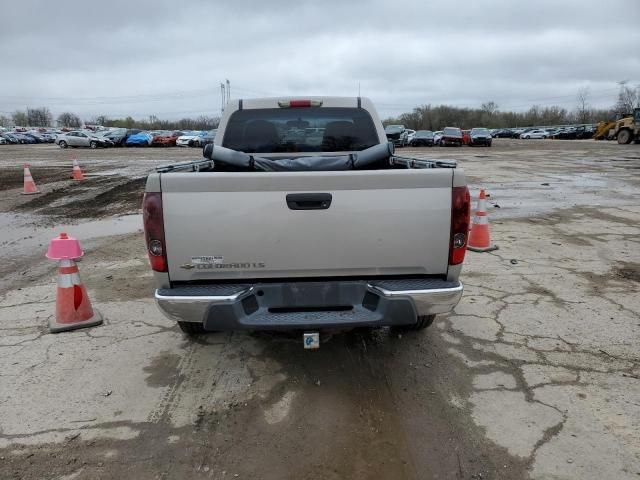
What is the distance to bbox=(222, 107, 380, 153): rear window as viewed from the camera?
498cm

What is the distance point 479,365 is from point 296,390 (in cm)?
147

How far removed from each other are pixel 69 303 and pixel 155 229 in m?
2.04

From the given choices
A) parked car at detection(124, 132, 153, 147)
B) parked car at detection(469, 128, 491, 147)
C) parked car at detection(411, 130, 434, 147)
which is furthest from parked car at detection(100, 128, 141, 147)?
parked car at detection(469, 128, 491, 147)

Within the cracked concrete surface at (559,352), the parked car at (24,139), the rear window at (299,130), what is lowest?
the parked car at (24,139)

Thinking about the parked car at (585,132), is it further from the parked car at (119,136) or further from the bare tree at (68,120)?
the bare tree at (68,120)

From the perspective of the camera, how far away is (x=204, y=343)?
4062 millimetres

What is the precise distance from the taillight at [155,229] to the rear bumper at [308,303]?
8.5 inches

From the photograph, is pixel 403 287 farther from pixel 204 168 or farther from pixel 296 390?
pixel 204 168

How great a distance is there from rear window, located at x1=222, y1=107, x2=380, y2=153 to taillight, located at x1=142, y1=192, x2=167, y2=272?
85.3 inches

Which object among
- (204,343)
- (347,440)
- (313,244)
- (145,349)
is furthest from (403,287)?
(145,349)

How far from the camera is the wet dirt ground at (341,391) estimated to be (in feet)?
8.72

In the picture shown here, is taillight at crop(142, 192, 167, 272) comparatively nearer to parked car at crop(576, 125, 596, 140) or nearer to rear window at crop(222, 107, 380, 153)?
rear window at crop(222, 107, 380, 153)

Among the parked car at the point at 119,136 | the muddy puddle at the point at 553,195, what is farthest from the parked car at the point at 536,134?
the muddy puddle at the point at 553,195

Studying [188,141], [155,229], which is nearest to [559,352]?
[155,229]
